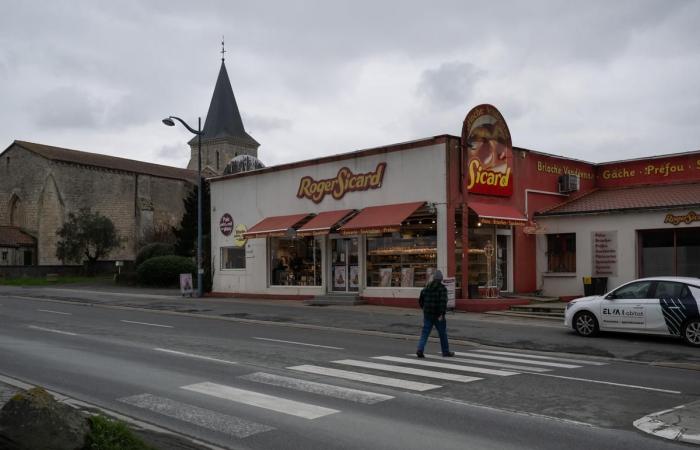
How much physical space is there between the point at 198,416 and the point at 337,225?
58.2 ft

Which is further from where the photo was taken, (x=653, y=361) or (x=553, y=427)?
(x=653, y=361)

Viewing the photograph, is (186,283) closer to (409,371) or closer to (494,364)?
(494,364)

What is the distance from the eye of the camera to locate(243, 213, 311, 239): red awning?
27.1 meters

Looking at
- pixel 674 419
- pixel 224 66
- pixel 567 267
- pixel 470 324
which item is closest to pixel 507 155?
pixel 567 267

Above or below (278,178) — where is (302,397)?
below

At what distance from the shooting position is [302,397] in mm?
8578

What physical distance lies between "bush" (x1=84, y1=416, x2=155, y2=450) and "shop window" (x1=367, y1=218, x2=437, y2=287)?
58.7 ft

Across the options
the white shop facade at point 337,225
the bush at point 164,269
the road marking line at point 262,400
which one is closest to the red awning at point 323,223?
the white shop facade at point 337,225

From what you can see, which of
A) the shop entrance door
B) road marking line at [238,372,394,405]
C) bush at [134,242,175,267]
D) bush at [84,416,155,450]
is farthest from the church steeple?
bush at [84,416,155,450]

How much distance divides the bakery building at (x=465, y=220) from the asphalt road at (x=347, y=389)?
8817 mm

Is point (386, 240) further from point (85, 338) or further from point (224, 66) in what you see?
point (224, 66)

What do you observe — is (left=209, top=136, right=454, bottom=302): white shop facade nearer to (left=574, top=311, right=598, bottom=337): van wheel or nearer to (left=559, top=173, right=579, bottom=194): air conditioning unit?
(left=559, top=173, right=579, bottom=194): air conditioning unit

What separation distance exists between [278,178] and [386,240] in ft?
22.6

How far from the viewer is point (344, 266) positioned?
26.4 meters
